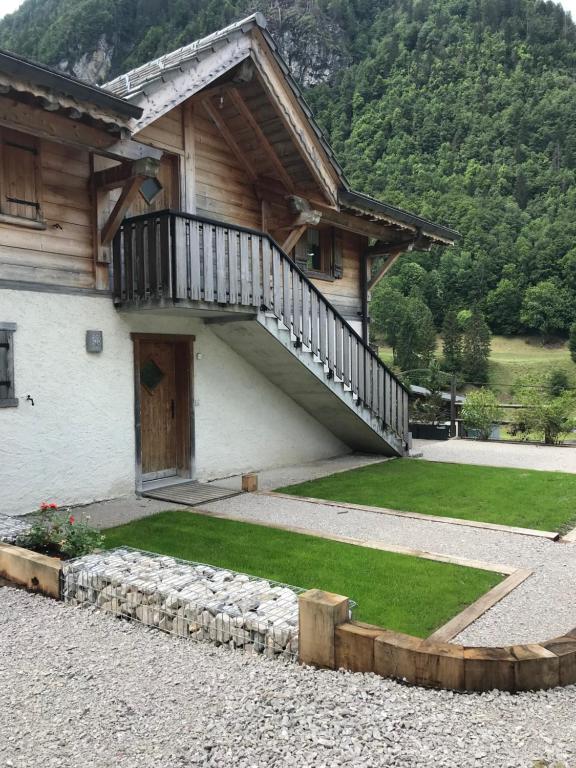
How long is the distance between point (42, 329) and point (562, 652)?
663 centimetres

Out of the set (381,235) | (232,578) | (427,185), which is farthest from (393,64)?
(232,578)

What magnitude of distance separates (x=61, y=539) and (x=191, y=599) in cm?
176

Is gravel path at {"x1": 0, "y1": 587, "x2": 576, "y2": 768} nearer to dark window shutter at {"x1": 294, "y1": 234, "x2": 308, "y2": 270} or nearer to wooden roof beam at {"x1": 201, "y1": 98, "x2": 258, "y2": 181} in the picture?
wooden roof beam at {"x1": 201, "y1": 98, "x2": 258, "y2": 181}

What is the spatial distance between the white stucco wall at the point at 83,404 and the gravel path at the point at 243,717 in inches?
157

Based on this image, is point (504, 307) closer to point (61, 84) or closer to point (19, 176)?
point (19, 176)

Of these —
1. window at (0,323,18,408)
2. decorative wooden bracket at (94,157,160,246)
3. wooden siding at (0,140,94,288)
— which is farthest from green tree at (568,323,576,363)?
window at (0,323,18,408)

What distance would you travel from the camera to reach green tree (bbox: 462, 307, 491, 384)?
63781mm

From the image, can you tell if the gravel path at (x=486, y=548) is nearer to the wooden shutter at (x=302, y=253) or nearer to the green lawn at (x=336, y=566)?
the green lawn at (x=336, y=566)

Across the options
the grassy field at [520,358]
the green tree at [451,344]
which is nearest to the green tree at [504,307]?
the grassy field at [520,358]

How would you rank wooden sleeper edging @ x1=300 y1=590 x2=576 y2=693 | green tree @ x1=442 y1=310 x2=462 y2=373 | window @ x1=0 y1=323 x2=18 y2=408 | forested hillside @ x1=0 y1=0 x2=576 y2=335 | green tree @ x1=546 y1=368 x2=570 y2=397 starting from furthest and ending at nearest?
forested hillside @ x1=0 y1=0 x2=576 y2=335, green tree @ x1=442 y1=310 x2=462 y2=373, green tree @ x1=546 y1=368 x2=570 y2=397, window @ x1=0 y1=323 x2=18 y2=408, wooden sleeper edging @ x1=300 y1=590 x2=576 y2=693

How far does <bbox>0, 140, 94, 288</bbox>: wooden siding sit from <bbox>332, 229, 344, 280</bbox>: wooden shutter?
5848 mm

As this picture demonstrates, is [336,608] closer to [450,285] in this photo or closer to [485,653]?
[485,653]

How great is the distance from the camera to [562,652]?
344cm

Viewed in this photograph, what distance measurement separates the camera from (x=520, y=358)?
2825 inches
